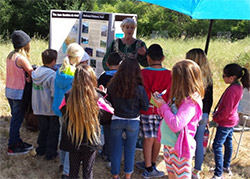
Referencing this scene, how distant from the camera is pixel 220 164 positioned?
3713 mm

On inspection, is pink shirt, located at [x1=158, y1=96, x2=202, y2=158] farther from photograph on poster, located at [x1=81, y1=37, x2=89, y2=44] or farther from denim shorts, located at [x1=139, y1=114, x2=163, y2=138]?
photograph on poster, located at [x1=81, y1=37, x2=89, y2=44]

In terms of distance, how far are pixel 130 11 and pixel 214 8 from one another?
30678 mm

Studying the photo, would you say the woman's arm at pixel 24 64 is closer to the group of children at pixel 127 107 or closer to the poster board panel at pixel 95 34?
the group of children at pixel 127 107

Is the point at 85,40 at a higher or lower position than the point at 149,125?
higher

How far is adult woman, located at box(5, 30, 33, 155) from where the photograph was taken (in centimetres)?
374

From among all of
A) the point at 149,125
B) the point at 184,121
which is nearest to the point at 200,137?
the point at 149,125

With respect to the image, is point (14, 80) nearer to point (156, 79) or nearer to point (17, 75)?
point (17, 75)

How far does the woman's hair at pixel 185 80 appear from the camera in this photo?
2.59 meters

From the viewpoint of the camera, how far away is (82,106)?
2656 mm

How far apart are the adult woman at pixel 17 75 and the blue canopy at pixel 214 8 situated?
209cm

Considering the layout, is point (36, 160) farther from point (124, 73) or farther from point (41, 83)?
point (124, 73)

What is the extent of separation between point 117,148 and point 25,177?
4.60 ft

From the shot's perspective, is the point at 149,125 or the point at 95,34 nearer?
the point at 149,125

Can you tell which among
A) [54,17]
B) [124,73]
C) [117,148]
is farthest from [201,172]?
[54,17]
